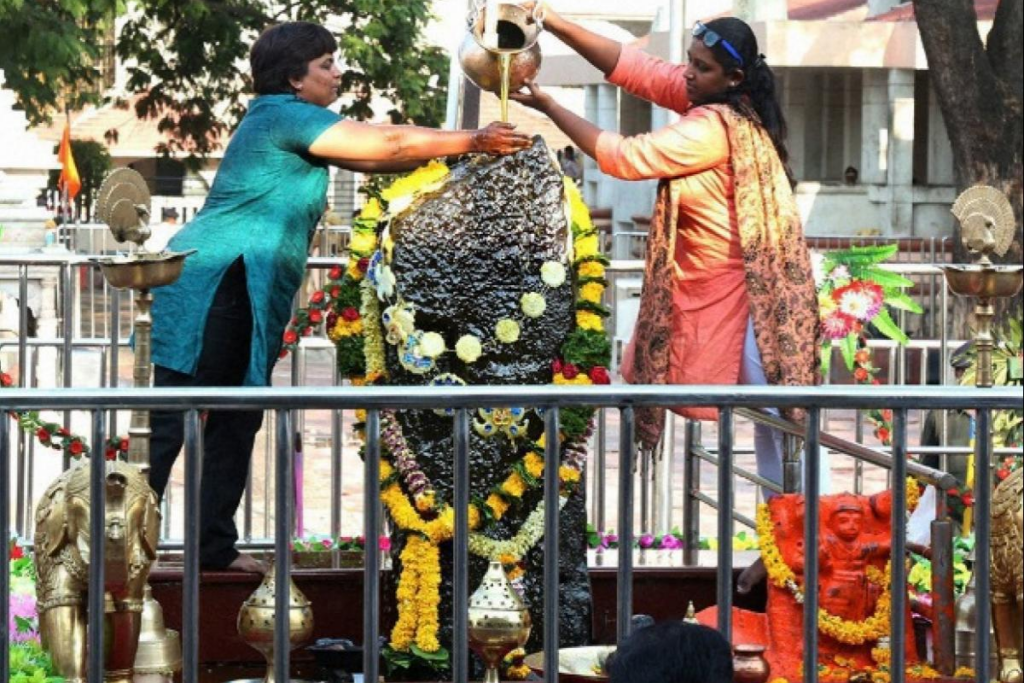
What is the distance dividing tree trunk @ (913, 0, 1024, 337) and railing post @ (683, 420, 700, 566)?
9.02m

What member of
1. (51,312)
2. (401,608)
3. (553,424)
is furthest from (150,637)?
(51,312)

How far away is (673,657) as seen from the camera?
3.94 metres

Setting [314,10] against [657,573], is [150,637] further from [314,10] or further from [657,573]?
[314,10]

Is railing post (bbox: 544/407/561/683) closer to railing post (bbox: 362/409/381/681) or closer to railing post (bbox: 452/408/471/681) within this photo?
railing post (bbox: 452/408/471/681)

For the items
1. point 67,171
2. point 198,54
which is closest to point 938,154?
point 198,54

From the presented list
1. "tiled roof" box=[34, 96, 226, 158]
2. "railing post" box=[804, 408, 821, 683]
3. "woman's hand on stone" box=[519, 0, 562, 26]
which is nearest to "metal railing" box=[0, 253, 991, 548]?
"woman's hand on stone" box=[519, 0, 562, 26]

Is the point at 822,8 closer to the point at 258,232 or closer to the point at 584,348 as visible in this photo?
the point at 258,232

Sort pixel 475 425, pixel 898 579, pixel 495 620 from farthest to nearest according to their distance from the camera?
pixel 475 425
pixel 495 620
pixel 898 579

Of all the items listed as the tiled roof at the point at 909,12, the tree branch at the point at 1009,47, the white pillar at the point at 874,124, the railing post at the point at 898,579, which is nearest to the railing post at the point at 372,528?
the railing post at the point at 898,579

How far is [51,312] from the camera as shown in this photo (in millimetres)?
14359

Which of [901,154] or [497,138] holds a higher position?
[901,154]

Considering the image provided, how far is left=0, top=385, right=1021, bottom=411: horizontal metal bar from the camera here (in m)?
4.35

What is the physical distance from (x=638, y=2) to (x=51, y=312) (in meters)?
25.4

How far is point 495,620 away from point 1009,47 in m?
12.5
